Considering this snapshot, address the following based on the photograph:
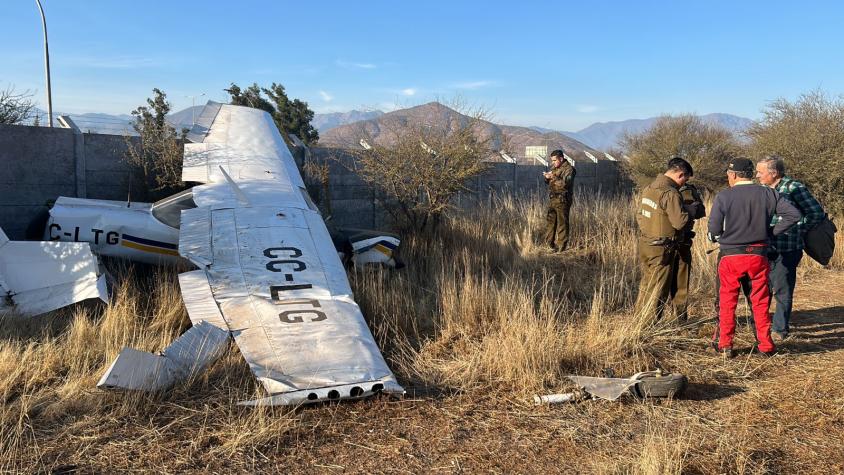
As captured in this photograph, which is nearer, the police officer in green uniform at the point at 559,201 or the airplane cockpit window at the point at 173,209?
the airplane cockpit window at the point at 173,209

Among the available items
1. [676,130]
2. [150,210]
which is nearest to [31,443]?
[150,210]

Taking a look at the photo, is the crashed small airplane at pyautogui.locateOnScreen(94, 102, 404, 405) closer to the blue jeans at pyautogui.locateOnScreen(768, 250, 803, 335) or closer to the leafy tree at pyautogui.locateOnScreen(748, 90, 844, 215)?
the blue jeans at pyautogui.locateOnScreen(768, 250, 803, 335)

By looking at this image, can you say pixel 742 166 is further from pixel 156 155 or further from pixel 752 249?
pixel 156 155

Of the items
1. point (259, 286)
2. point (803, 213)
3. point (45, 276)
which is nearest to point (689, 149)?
point (803, 213)

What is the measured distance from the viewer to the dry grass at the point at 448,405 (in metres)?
3.32

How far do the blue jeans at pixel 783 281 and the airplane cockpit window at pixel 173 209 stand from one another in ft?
20.5

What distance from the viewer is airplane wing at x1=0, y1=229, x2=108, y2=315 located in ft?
17.5

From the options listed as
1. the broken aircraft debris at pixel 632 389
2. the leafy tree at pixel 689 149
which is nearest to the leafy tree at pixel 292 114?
the leafy tree at pixel 689 149

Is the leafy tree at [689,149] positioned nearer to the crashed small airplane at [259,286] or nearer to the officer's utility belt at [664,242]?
the officer's utility belt at [664,242]

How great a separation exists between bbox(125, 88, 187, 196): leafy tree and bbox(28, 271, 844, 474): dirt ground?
220 inches

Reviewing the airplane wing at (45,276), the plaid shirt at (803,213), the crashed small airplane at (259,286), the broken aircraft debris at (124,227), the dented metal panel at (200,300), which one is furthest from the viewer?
the broken aircraft debris at (124,227)

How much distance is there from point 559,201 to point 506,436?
6.48 meters

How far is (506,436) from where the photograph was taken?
370cm

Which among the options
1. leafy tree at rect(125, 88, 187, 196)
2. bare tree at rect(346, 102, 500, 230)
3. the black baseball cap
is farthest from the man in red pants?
leafy tree at rect(125, 88, 187, 196)
